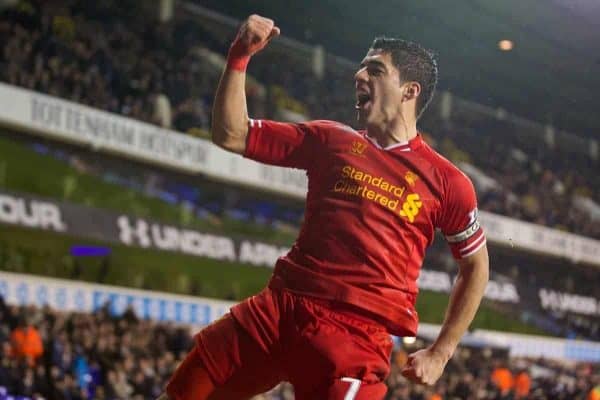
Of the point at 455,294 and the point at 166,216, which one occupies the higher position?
the point at 455,294

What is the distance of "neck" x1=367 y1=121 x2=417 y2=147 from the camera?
161 inches

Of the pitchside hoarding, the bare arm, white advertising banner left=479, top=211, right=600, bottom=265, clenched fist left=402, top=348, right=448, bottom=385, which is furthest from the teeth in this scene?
white advertising banner left=479, top=211, right=600, bottom=265

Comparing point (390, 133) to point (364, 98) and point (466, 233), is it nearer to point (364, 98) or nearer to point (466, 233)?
point (364, 98)

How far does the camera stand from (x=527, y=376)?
23.4m

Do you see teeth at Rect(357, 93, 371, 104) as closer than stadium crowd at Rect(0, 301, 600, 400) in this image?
Yes

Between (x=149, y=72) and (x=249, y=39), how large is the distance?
1582 cm

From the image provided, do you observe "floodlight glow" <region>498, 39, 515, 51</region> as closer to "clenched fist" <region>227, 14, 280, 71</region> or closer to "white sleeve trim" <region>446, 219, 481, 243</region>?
"white sleeve trim" <region>446, 219, 481, 243</region>

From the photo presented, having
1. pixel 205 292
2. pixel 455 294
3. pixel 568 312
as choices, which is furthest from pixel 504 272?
pixel 455 294

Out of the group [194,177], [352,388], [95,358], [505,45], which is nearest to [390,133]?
[352,388]

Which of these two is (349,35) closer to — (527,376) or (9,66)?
(9,66)

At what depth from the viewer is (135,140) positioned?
19.0m

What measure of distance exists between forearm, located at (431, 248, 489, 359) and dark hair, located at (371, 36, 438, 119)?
28.1 inches

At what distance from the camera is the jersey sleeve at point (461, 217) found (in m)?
4.07

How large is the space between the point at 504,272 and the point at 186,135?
1288 centimetres
